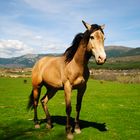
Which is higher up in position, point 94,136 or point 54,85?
point 54,85

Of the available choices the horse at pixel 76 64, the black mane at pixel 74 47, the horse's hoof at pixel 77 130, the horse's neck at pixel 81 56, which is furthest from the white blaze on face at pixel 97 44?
the horse's hoof at pixel 77 130

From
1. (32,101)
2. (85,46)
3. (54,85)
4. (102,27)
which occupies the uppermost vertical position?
(102,27)

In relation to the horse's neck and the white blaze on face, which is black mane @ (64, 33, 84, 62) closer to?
the horse's neck

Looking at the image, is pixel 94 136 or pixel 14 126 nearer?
pixel 94 136

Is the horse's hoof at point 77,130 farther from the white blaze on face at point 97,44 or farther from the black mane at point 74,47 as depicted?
the white blaze on face at point 97,44

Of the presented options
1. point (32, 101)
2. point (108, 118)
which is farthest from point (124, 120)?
point (32, 101)

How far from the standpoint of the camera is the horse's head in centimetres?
1020

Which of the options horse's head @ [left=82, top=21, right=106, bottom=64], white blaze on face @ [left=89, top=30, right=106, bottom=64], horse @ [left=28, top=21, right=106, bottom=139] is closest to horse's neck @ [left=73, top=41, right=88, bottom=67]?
horse @ [left=28, top=21, right=106, bottom=139]

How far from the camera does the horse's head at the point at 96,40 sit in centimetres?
1020

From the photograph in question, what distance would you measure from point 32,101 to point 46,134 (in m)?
3.04

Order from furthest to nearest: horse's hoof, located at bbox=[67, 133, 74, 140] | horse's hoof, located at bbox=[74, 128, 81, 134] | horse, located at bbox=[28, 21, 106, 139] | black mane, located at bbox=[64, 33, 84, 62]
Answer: horse's hoof, located at bbox=[74, 128, 81, 134] → black mane, located at bbox=[64, 33, 84, 62] → horse's hoof, located at bbox=[67, 133, 74, 140] → horse, located at bbox=[28, 21, 106, 139]

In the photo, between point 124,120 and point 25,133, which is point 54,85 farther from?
point 124,120

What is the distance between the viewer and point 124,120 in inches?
645

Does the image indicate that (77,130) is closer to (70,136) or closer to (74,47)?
(70,136)
